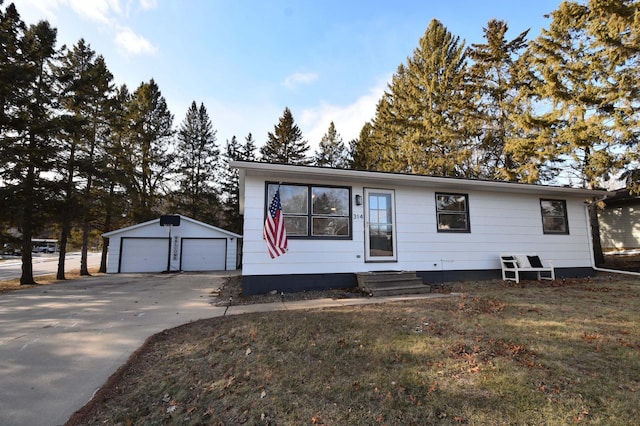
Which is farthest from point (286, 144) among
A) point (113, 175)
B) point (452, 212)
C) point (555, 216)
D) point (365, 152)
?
point (555, 216)

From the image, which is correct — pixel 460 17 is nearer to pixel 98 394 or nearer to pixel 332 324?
pixel 332 324

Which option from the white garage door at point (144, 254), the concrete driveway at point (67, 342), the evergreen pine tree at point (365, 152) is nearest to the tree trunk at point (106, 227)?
the white garage door at point (144, 254)

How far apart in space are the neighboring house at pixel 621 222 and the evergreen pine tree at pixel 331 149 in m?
19.9

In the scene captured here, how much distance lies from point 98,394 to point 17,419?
516 millimetres

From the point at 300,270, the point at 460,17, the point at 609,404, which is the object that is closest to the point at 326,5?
the point at 460,17

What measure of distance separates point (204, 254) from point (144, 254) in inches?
128

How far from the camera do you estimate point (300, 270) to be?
7.21 m

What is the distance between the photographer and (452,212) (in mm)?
8648

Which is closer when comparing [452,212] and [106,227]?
[452,212]

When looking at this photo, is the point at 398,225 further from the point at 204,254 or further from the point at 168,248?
the point at 168,248

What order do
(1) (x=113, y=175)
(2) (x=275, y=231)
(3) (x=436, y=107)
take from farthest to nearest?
(3) (x=436, y=107) → (1) (x=113, y=175) → (2) (x=275, y=231)

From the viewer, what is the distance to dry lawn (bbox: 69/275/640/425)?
229cm

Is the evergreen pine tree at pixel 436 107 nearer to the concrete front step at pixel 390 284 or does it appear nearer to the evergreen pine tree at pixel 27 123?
the concrete front step at pixel 390 284

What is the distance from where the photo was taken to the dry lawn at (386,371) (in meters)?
2.29
